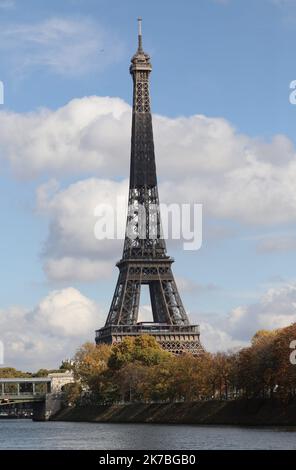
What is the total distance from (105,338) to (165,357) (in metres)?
35.4

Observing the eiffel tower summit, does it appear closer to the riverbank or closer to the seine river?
the riverbank

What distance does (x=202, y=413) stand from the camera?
124500 millimetres

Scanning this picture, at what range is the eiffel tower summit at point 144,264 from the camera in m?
184

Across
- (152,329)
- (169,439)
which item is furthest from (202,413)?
(152,329)

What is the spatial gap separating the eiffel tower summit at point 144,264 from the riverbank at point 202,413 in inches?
941

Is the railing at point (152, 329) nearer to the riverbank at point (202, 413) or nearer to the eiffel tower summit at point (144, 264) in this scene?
the eiffel tower summit at point (144, 264)

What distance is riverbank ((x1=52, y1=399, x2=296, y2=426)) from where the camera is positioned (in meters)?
108

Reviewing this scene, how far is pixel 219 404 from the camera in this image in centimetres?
12338

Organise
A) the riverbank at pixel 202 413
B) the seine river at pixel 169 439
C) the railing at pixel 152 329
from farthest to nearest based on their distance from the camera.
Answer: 1. the railing at pixel 152 329
2. the riverbank at pixel 202 413
3. the seine river at pixel 169 439

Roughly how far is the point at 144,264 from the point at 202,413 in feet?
212

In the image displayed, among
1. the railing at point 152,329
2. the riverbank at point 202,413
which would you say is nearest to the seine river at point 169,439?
the riverbank at point 202,413

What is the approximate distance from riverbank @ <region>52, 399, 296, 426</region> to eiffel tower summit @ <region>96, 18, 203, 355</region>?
78.4ft
